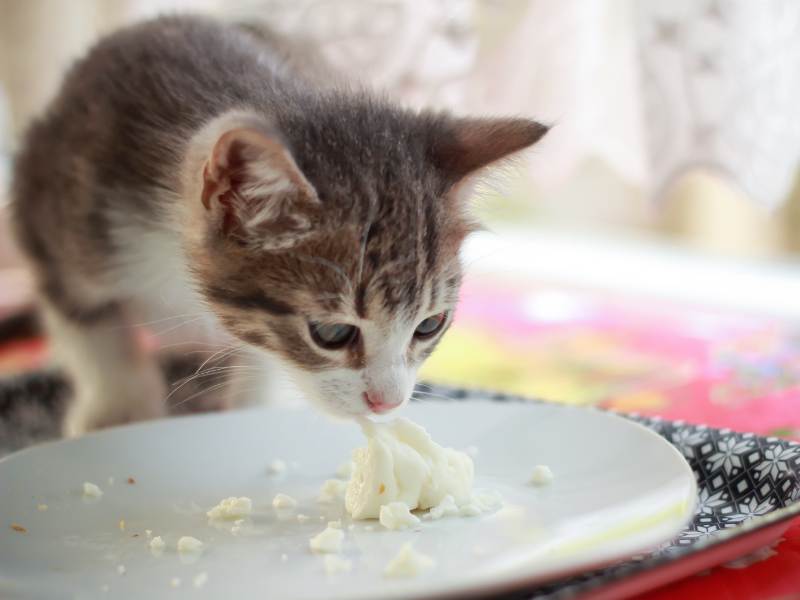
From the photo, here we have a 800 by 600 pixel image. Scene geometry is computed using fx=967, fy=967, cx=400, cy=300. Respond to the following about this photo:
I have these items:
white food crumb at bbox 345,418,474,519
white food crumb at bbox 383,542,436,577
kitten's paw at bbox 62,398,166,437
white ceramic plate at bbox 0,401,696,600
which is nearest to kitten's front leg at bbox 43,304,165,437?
kitten's paw at bbox 62,398,166,437

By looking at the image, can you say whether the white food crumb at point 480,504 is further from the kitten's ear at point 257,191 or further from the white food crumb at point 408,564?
the kitten's ear at point 257,191

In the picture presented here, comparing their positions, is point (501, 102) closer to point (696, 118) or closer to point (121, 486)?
point (696, 118)

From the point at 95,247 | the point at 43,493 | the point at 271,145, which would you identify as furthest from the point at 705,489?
the point at 95,247

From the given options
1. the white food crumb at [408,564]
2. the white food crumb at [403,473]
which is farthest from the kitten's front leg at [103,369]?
the white food crumb at [408,564]

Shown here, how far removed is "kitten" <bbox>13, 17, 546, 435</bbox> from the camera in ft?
3.67

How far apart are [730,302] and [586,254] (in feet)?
1.69

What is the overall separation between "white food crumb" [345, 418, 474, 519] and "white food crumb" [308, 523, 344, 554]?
84 millimetres

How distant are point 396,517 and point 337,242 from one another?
1.05ft

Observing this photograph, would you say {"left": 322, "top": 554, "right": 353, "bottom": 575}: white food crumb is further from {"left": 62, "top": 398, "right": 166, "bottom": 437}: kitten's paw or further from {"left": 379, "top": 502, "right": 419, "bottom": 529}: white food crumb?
{"left": 62, "top": 398, "right": 166, "bottom": 437}: kitten's paw

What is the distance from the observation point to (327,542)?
0.97m

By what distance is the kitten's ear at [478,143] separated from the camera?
1.23 m

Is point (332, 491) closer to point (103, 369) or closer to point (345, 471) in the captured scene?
point (345, 471)

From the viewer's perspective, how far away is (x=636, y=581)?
877 millimetres

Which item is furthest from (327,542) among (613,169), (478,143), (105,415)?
(613,169)
